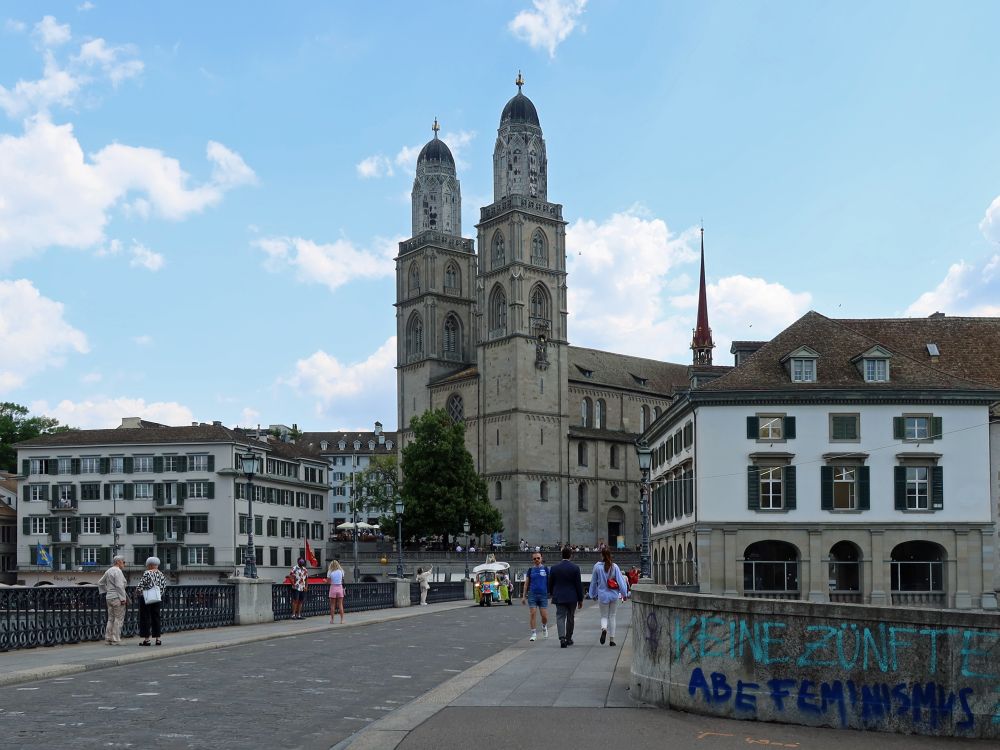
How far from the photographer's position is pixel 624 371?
124438 mm

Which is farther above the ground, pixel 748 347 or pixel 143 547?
pixel 748 347

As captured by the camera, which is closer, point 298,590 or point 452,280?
point 298,590

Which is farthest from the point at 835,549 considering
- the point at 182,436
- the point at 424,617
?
the point at 182,436

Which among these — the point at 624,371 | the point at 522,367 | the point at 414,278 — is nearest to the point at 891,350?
the point at 522,367

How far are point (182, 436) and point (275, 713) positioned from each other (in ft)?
282

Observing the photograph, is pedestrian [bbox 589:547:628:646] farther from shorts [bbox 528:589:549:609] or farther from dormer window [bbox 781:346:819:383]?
dormer window [bbox 781:346:819:383]

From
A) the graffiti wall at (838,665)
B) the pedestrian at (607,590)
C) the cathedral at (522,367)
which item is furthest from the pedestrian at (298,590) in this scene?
the cathedral at (522,367)

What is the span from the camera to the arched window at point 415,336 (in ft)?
397

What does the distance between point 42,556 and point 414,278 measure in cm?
4460

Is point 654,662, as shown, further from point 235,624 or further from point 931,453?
point 931,453

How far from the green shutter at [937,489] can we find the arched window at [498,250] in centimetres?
6570

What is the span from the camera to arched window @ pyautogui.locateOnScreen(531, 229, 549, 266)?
375ft

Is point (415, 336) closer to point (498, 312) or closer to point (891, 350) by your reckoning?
point (498, 312)

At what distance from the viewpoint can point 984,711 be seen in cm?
1102
